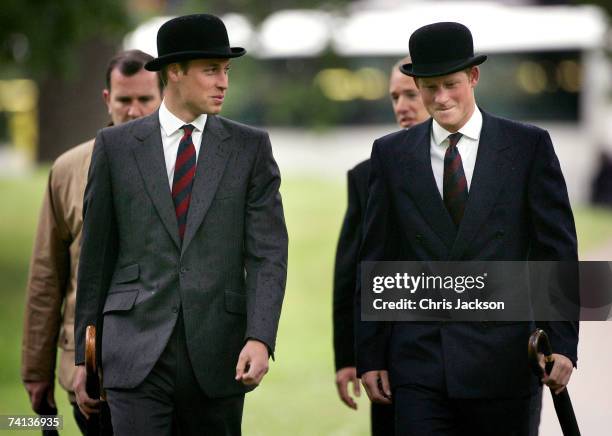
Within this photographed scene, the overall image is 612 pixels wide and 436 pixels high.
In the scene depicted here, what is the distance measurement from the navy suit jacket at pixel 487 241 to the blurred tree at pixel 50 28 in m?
11.3

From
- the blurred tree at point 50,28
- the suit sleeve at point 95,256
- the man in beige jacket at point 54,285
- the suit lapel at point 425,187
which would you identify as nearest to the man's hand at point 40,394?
the man in beige jacket at point 54,285

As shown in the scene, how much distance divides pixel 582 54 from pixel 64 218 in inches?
1149

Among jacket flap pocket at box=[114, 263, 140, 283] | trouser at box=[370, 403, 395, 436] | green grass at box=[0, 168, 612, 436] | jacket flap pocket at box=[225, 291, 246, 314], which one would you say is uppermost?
jacket flap pocket at box=[114, 263, 140, 283]

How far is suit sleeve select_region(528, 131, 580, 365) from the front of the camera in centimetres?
510

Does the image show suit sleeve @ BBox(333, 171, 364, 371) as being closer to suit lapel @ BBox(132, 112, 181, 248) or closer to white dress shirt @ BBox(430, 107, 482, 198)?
white dress shirt @ BBox(430, 107, 482, 198)

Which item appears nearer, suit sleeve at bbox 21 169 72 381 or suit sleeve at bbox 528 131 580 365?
suit sleeve at bbox 528 131 580 365

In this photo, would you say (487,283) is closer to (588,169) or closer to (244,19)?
(244,19)

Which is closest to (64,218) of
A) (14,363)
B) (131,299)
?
(131,299)

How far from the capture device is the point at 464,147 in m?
5.32

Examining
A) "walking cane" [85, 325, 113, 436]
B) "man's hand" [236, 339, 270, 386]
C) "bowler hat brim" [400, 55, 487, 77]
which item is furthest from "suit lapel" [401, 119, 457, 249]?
"walking cane" [85, 325, 113, 436]

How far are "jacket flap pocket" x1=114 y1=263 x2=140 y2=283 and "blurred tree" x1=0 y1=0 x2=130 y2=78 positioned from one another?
36.2ft

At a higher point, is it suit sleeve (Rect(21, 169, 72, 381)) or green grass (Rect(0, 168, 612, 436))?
suit sleeve (Rect(21, 169, 72, 381))

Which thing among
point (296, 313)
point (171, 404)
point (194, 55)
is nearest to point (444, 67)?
point (194, 55)

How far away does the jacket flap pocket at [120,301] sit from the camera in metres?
5.18
